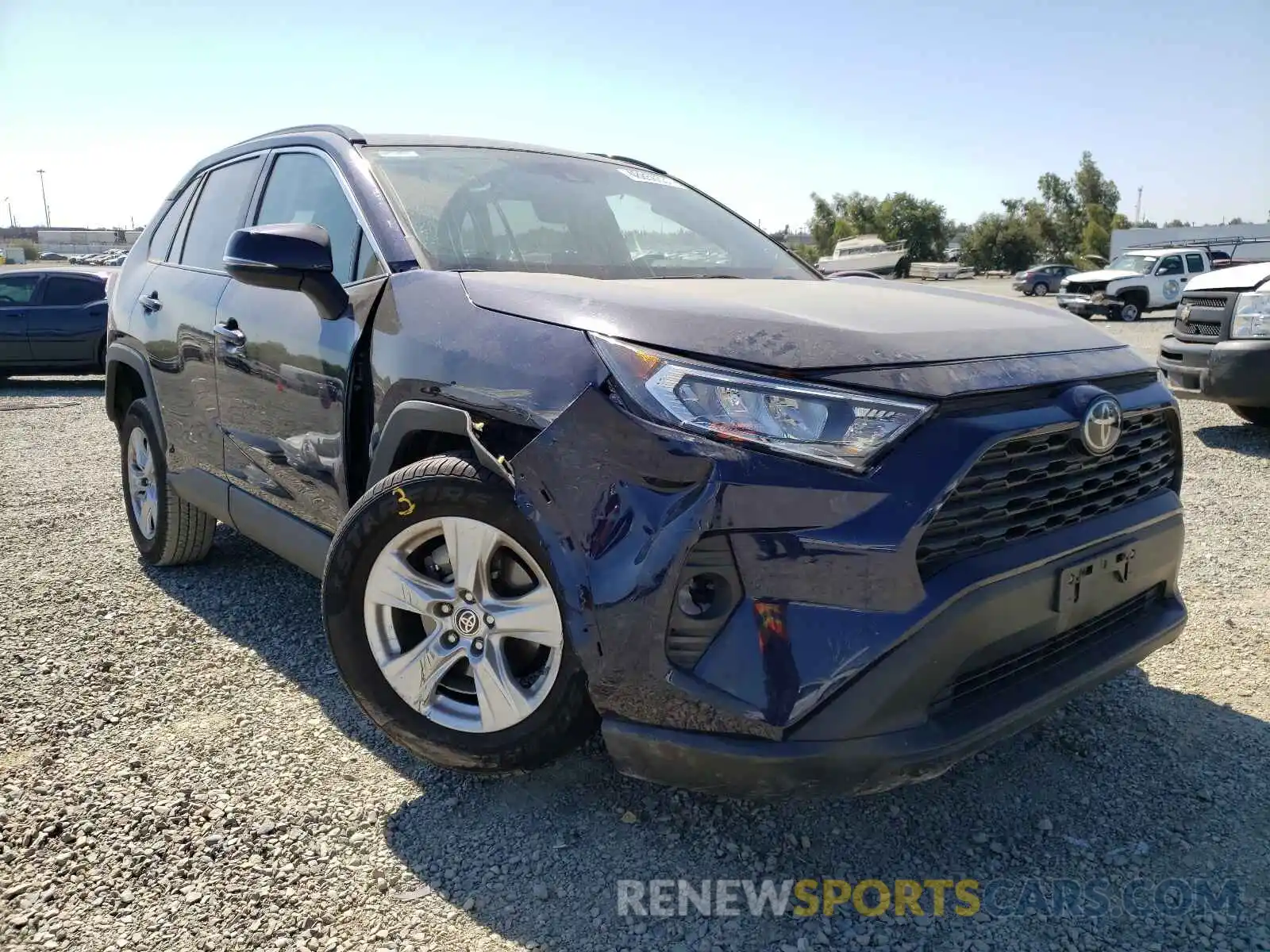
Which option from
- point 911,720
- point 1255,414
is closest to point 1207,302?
point 1255,414

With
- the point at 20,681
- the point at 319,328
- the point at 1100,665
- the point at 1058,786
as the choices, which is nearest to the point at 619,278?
the point at 319,328

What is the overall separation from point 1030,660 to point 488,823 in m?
1.36

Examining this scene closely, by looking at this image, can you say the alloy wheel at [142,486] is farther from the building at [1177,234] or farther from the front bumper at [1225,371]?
the building at [1177,234]

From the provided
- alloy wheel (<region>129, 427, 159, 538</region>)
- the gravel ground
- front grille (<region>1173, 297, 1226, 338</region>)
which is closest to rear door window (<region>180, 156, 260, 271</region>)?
alloy wheel (<region>129, 427, 159, 538</region>)

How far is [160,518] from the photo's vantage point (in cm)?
416

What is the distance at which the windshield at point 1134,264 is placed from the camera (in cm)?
2466

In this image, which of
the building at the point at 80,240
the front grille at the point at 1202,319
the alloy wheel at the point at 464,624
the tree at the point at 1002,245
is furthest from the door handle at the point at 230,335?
the building at the point at 80,240

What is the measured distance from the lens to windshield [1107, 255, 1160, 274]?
24656 mm

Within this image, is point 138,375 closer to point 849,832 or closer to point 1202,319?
point 849,832

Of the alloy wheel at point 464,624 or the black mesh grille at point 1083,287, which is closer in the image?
the alloy wheel at point 464,624

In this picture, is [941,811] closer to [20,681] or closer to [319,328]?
[319,328]

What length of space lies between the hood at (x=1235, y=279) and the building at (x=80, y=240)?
9564cm

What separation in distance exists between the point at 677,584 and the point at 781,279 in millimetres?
1675

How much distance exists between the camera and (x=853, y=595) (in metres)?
1.80
